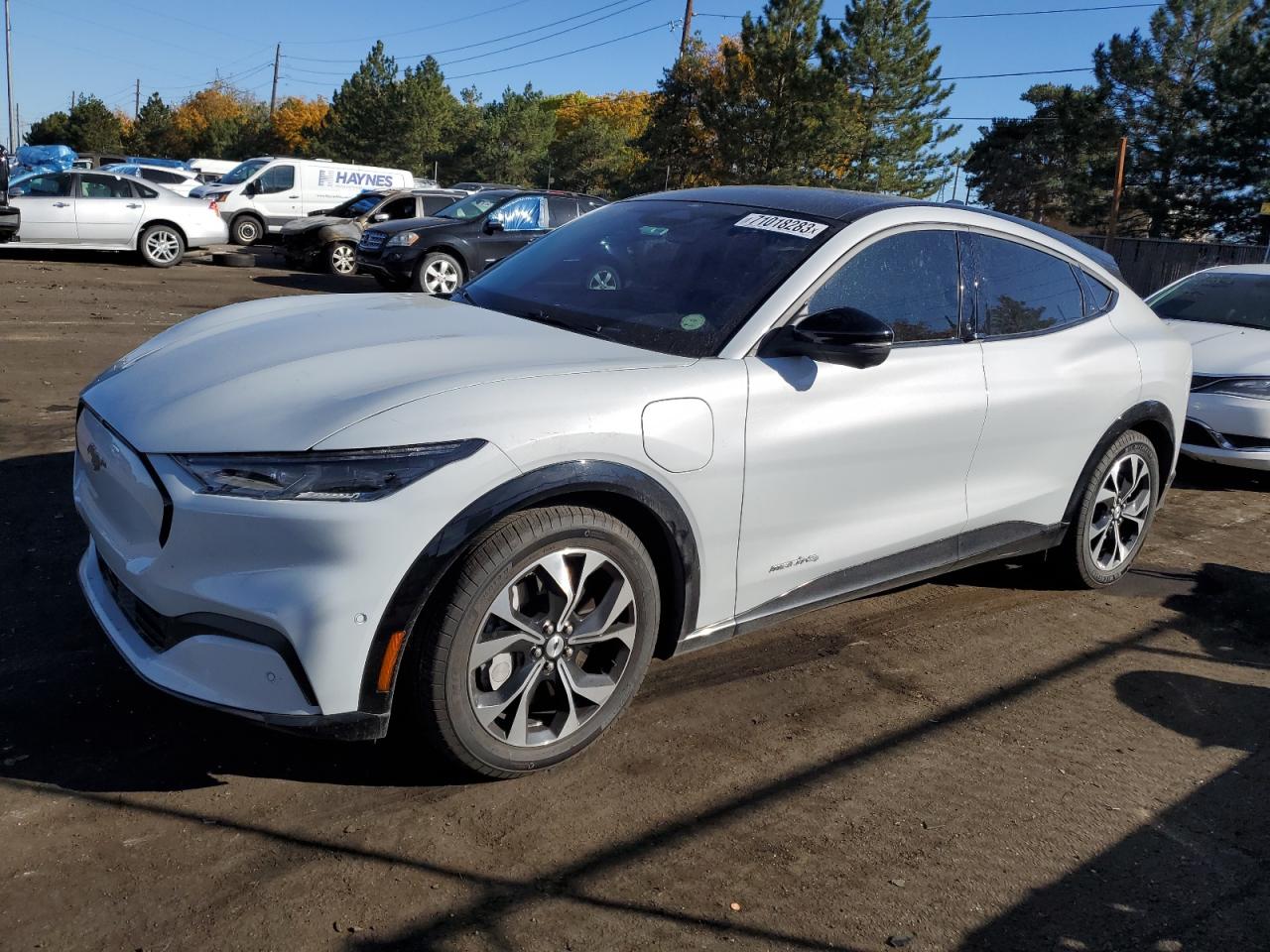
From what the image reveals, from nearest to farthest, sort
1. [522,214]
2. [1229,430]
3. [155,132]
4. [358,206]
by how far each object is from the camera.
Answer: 1. [1229,430]
2. [522,214]
3. [358,206]
4. [155,132]

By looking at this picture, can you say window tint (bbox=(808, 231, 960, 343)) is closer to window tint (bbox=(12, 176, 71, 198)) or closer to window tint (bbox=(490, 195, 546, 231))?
window tint (bbox=(490, 195, 546, 231))

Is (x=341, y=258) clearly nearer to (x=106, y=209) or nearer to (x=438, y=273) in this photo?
(x=106, y=209)

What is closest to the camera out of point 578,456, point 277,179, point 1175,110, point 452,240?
point 578,456

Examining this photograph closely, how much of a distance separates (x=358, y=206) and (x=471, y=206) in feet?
17.0

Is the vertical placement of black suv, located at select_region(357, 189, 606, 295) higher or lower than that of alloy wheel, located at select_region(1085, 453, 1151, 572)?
higher

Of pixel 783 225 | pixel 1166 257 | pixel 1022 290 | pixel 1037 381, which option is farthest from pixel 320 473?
pixel 1166 257

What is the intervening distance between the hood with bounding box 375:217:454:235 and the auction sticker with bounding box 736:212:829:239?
39.3 ft

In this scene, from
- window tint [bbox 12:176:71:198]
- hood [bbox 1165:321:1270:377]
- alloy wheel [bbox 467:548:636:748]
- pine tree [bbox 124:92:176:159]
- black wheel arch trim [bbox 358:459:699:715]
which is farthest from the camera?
pine tree [bbox 124:92:176:159]

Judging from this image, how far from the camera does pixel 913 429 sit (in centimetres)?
379

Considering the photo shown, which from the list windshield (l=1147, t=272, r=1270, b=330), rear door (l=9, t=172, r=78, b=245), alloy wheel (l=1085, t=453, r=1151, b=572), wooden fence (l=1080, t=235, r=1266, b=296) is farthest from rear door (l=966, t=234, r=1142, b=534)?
wooden fence (l=1080, t=235, r=1266, b=296)

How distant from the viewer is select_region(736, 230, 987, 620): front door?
341 centimetres

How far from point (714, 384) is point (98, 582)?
1985 millimetres

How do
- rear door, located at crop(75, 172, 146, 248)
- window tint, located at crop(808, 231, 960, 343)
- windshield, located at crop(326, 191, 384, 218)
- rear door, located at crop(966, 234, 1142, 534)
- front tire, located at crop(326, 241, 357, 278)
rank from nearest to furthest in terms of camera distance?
window tint, located at crop(808, 231, 960, 343)
rear door, located at crop(966, 234, 1142, 534)
rear door, located at crop(75, 172, 146, 248)
front tire, located at crop(326, 241, 357, 278)
windshield, located at crop(326, 191, 384, 218)

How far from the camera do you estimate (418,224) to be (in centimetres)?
1548
